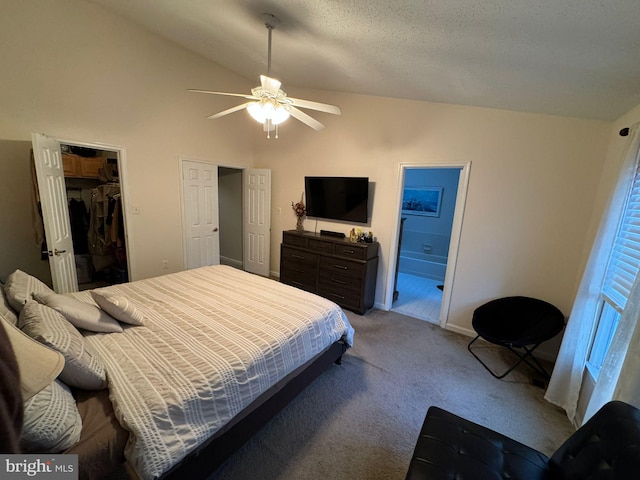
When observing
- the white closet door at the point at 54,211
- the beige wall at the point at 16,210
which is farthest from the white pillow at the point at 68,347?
the beige wall at the point at 16,210

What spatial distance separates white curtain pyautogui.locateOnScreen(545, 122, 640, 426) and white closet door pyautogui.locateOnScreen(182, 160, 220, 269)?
14.6 ft

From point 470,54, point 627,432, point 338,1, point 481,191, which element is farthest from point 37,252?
point 481,191

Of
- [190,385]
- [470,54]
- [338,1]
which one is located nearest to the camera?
[190,385]

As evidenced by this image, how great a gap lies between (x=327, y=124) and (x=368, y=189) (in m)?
1.18

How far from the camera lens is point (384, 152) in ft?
11.0

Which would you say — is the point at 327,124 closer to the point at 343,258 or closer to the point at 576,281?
→ the point at 343,258

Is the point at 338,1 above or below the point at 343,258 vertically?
above

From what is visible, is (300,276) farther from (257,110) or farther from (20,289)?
(20,289)

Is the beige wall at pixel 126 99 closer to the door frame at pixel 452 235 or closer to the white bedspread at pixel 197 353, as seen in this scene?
the white bedspread at pixel 197 353

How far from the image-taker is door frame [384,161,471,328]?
291 cm

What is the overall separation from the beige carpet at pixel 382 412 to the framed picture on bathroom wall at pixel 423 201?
3.17 m

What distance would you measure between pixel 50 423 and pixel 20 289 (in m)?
1.20

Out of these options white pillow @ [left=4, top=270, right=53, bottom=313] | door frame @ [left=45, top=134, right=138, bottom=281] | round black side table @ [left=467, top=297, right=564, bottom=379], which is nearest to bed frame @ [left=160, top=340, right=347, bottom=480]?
white pillow @ [left=4, top=270, right=53, bottom=313]

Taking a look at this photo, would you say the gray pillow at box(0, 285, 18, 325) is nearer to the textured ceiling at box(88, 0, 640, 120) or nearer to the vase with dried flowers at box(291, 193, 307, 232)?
the textured ceiling at box(88, 0, 640, 120)
